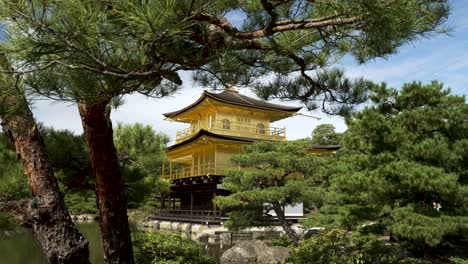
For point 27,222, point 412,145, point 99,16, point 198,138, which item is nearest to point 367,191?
point 412,145

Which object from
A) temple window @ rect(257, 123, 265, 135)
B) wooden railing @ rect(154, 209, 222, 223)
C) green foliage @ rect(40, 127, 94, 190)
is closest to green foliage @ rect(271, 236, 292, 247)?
wooden railing @ rect(154, 209, 222, 223)

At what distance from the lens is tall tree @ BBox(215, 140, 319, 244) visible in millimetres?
9891

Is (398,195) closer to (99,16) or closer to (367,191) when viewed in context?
(367,191)

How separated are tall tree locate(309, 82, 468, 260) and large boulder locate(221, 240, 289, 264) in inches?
106

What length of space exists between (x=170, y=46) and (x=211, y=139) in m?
13.3

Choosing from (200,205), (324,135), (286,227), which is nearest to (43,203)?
(286,227)

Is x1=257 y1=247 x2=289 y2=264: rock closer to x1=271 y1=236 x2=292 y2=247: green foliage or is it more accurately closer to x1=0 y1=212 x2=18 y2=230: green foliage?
x1=271 y1=236 x2=292 y2=247: green foliage

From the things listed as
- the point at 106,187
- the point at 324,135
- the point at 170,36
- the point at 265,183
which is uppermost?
the point at 324,135

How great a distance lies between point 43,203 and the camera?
2697mm

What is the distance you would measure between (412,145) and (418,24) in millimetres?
4191

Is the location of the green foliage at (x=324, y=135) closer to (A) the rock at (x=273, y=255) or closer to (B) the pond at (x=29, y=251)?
(B) the pond at (x=29, y=251)

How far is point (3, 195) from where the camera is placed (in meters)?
2.66

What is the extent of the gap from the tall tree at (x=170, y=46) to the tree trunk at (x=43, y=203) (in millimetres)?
360

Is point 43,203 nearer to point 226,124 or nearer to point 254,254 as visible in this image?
point 254,254
